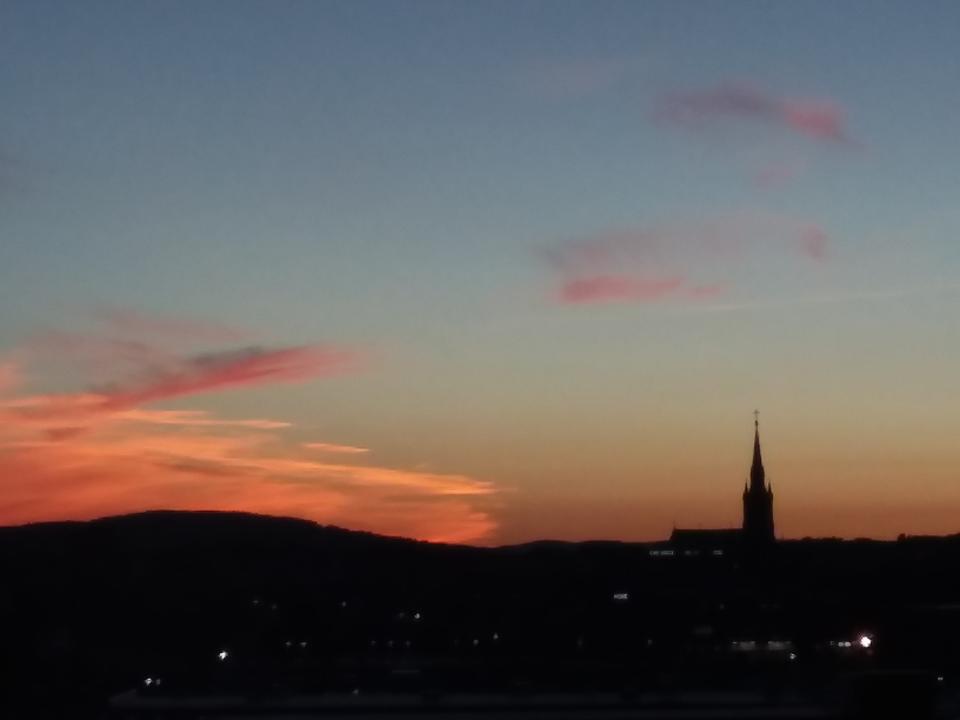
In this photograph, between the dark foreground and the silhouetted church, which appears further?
the silhouetted church

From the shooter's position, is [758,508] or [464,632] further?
[758,508]

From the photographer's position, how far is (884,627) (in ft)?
262

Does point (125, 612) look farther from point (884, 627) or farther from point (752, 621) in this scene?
point (884, 627)

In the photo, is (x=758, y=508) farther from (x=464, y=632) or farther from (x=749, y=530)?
(x=464, y=632)

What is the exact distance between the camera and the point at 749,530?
189375 mm

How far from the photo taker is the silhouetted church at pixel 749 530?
190 m

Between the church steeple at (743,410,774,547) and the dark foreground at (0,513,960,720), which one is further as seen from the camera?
the church steeple at (743,410,774,547)

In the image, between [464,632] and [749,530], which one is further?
[749,530]

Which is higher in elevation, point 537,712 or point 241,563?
point 241,563

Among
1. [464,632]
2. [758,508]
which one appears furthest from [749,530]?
[464,632]

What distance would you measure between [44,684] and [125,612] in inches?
1965

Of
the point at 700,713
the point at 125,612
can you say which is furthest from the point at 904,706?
the point at 125,612

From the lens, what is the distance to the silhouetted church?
623 ft

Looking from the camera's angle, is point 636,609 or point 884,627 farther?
point 636,609
